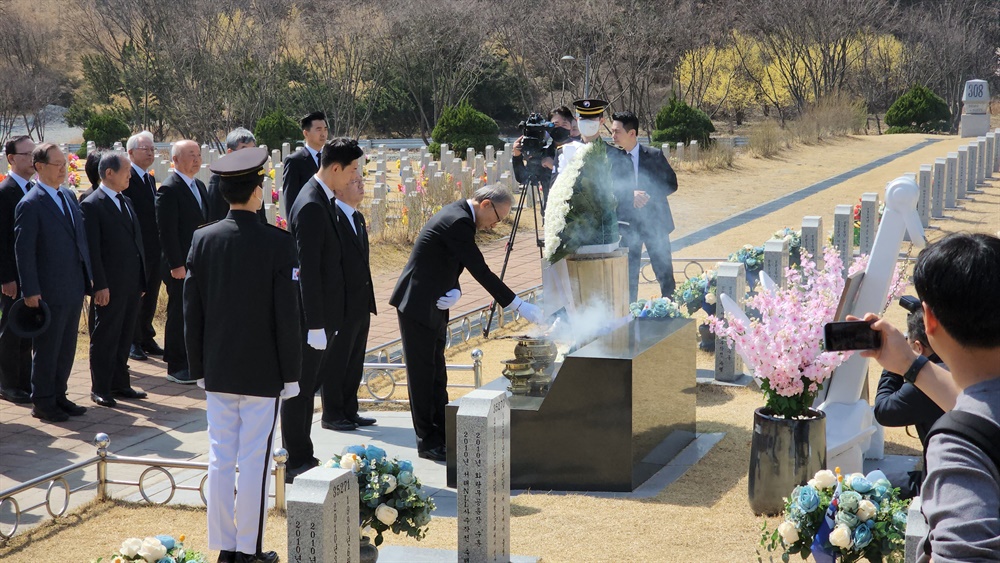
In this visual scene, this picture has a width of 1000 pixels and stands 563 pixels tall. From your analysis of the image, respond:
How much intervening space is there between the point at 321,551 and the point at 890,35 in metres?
41.0

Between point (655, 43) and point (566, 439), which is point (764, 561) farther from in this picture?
point (655, 43)

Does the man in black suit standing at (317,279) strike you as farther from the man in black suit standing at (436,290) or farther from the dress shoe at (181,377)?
the dress shoe at (181,377)

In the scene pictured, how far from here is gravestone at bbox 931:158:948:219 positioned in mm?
A: 16562

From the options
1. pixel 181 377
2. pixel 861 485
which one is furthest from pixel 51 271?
pixel 861 485

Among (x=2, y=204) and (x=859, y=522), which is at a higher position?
(x=2, y=204)

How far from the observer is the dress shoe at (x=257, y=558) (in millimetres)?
4703

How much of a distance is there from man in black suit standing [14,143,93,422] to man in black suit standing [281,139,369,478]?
1.96 meters

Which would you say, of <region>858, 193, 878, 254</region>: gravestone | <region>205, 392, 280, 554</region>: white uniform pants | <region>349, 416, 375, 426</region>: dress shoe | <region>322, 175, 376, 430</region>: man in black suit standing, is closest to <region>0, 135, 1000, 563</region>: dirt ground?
<region>205, 392, 280, 554</region>: white uniform pants

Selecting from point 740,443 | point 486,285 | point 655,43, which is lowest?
point 740,443

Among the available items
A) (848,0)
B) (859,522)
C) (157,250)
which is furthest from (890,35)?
(859,522)

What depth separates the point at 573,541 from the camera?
5.07 metres

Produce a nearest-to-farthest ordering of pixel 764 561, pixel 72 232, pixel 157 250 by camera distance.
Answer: pixel 764 561 < pixel 72 232 < pixel 157 250

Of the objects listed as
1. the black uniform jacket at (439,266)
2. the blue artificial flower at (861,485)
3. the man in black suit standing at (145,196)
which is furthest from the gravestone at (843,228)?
the blue artificial flower at (861,485)

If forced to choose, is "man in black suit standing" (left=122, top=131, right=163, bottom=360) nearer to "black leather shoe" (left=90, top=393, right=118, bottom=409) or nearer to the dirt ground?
"black leather shoe" (left=90, top=393, right=118, bottom=409)
